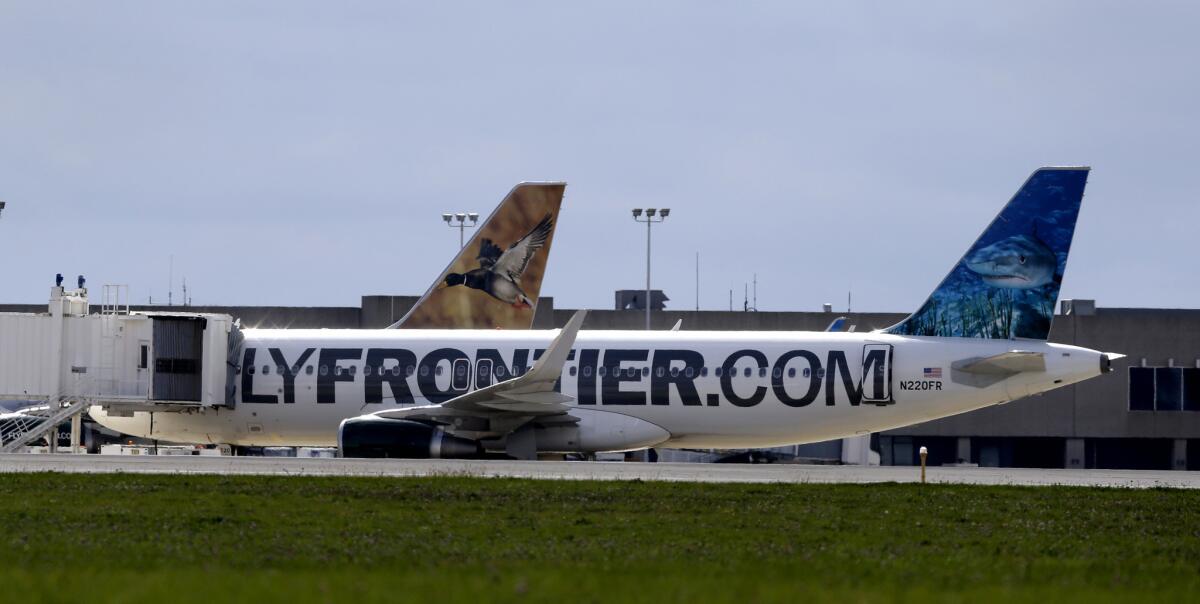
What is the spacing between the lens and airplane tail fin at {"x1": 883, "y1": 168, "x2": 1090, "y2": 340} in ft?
123

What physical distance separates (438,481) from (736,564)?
1063 cm

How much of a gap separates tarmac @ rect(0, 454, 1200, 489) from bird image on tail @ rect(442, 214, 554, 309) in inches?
569

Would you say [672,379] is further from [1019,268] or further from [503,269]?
[503,269]

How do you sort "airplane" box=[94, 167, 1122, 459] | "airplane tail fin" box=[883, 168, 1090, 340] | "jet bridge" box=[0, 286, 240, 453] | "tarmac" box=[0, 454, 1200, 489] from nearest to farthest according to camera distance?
"tarmac" box=[0, 454, 1200, 489] → "airplane" box=[94, 167, 1122, 459] → "airplane tail fin" box=[883, 168, 1090, 340] → "jet bridge" box=[0, 286, 240, 453]

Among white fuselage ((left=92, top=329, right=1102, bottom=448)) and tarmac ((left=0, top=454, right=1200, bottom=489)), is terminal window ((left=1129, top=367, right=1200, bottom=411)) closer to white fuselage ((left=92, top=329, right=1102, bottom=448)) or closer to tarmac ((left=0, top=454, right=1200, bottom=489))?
white fuselage ((left=92, top=329, right=1102, bottom=448))

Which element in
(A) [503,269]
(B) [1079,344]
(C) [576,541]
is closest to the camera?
(C) [576,541]

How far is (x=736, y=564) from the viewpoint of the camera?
53.3ft

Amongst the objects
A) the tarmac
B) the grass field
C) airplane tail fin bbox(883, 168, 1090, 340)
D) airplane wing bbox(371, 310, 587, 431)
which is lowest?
the tarmac

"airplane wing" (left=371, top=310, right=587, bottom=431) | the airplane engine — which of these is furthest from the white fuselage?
the airplane engine

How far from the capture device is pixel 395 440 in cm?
3616

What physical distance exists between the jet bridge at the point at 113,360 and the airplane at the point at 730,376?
2154 millimetres

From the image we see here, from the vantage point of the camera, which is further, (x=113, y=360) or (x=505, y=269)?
(x=505, y=269)

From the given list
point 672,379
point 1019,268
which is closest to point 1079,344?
point 1019,268

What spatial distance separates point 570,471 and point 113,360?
1504 centimetres
